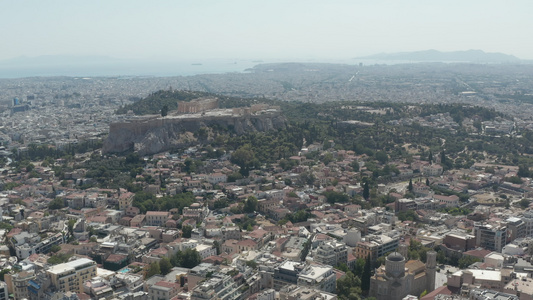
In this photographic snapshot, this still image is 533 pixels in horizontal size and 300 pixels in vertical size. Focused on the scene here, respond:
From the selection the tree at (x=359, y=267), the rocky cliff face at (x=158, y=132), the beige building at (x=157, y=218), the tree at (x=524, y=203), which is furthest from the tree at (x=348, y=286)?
the rocky cliff face at (x=158, y=132)

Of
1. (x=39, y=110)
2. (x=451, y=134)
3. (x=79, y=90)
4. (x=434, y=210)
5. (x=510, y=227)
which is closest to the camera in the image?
(x=510, y=227)

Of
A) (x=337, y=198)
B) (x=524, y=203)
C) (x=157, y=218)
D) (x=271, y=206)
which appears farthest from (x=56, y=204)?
(x=524, y=203)

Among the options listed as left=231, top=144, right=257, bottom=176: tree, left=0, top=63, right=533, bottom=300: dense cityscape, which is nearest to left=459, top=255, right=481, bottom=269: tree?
left=0, top=63, right=533, bottom=300: dense cityscape

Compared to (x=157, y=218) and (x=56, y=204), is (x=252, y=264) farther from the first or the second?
(x=56, y=204)

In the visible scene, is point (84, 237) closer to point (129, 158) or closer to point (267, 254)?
point (267, 254)

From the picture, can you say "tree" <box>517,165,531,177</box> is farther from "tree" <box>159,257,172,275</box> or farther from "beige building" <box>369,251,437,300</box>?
"tree" <box>159,257,172,275</box>

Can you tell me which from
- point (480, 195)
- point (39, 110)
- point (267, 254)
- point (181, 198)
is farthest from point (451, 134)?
point (39, 110)

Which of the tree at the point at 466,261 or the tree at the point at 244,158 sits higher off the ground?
the tree at the point at 244,158

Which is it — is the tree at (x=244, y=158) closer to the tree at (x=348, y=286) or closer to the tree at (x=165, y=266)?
the tree at (x=165, y=266)
